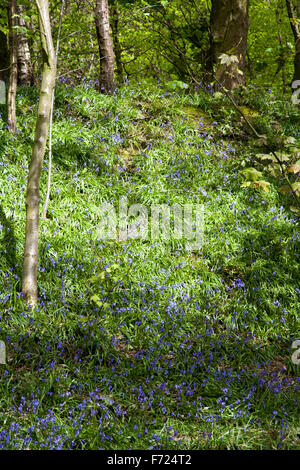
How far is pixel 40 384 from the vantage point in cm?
374

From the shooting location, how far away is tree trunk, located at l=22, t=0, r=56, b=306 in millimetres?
4238

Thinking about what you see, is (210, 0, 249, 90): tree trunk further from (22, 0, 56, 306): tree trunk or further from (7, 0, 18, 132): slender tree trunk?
(22, 0, 56, 306): tree trunk

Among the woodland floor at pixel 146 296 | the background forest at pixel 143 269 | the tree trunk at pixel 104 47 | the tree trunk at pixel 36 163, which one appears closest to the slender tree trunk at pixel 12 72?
the background forest at pixel 143 269

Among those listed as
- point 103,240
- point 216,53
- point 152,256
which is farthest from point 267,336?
point 216,53

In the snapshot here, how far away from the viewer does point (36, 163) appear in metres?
4.40

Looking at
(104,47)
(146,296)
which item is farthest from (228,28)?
(146,296)

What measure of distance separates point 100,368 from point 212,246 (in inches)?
89.6

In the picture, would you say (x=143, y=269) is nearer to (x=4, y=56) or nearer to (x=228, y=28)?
(x=4, y=56)

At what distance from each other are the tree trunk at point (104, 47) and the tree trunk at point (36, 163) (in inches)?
130

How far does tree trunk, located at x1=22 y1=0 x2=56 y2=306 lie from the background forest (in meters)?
0.01

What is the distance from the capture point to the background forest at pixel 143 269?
11.6 ft

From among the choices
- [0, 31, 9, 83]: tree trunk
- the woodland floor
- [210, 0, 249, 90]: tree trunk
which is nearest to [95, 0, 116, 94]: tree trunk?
the woodland floor

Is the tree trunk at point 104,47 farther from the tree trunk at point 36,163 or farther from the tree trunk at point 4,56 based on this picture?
the tree trunk at point 36,163

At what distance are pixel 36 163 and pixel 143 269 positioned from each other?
1.72 metres
